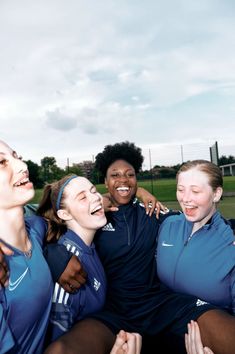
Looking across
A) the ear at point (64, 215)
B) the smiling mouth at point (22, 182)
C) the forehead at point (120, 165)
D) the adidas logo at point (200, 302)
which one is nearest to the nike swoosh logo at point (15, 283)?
the smiling mouth at point (22, 182)

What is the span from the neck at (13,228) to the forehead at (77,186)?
62cm

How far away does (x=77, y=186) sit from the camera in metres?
2.65

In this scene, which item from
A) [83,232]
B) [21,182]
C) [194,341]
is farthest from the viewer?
[83,232]

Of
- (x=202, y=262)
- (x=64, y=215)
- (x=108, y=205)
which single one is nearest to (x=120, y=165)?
(x=108, y=205)

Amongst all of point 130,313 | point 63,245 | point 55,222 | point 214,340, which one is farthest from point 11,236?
point 214,340

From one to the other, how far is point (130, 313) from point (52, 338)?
1.86 feet

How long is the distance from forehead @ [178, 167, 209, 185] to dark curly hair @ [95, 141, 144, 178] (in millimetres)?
1005

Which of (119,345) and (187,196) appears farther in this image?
(187,196)

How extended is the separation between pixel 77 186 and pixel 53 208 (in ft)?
0.81

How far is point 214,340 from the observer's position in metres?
2.11

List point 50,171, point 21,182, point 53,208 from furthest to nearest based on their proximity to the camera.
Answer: point 50,171
point 53,208
point 21,182

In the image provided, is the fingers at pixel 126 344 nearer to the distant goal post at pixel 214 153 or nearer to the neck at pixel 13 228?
the neck at pixel 13 228

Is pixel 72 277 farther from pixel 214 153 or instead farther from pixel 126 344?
pixel 214 153

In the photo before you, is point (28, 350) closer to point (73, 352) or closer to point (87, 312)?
point (73, 352)
